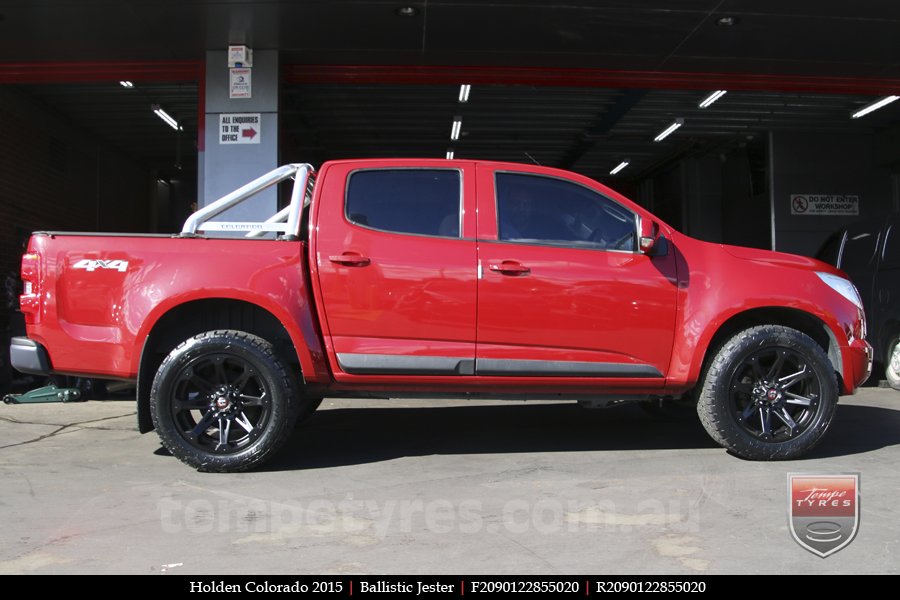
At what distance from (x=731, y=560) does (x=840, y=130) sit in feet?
50.1

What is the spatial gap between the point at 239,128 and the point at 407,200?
5.20 metres

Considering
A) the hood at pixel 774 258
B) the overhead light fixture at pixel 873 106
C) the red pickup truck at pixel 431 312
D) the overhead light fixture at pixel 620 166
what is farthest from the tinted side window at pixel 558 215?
the overhead light fixture at pixel 620 166

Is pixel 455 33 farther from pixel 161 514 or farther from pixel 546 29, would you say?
pixel 161 514

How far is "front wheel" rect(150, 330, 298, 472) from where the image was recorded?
4.73 meters

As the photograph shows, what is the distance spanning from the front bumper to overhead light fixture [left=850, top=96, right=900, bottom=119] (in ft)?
43.0

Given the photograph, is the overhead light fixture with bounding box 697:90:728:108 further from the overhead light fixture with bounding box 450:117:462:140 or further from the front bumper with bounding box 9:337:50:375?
the front bumper with bounding box 9:337:50:375

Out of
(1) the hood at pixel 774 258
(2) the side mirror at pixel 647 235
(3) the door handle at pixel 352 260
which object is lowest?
(3) the door handle at pixel 352 260

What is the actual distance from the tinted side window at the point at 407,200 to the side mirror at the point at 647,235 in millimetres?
1187

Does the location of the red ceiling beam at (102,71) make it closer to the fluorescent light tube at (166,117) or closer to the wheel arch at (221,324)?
the fluorescent light tube at (166,117)

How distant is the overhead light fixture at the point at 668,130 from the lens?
Answer: 47.8 ft

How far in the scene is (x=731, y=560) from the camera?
326 cm

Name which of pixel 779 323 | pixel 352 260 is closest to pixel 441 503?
pixel 352 260

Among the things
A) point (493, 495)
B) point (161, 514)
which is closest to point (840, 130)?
point (493, 495)

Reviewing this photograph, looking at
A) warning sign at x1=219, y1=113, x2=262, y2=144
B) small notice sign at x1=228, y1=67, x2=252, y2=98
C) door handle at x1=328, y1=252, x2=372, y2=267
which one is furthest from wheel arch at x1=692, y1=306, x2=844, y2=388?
small notice sign at x1=228, y1=67, x2=252, y2=98
